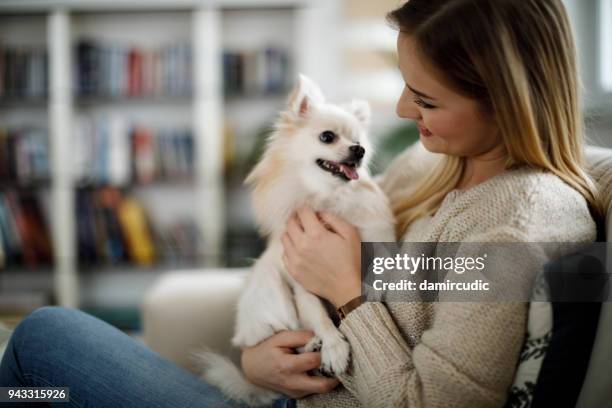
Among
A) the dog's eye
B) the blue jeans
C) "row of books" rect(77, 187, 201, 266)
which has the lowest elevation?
"row of books" rect(77, 187, 201, 266)

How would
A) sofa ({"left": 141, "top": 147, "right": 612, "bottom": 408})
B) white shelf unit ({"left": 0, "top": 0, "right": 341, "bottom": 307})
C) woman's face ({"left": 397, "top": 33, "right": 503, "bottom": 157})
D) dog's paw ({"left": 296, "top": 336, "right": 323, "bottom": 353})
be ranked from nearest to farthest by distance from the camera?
1. woman's face ({"left": 397, "top": 33, "right": 503, "bottom": 157})
2. dog's paw ({"left": 296, "top": 336, "right": 323, "bottom": 353})
3. sofa ({"left": 141, "top": 147, "right": 612, "bottom": 408})
4. white shelf unit ({"left": 0, "top": 0, "right": 341, "bottom": 307})

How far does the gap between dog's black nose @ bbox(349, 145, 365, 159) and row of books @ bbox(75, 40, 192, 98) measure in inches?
87.5

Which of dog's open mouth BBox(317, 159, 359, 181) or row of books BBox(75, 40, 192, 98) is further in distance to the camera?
row of books BBox(75, 40, 192, 98)

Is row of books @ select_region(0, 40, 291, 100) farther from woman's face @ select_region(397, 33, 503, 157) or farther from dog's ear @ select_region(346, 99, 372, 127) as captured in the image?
woman's face @ select_region(397, 33, 503, 157)

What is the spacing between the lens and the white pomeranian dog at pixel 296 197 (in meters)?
1.06

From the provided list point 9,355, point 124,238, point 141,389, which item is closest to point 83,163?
point 124,238

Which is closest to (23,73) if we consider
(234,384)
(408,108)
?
(234,384)

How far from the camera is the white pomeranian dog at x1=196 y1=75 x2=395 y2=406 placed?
1064 mm

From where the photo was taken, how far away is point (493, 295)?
74 centimetres

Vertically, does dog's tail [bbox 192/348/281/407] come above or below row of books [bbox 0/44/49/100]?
below

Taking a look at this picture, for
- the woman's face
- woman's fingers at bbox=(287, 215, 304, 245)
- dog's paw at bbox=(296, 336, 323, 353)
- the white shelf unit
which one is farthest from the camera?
the white shelf unit

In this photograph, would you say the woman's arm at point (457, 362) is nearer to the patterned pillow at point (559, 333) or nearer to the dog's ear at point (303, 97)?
the patterned pillow at point (559, 333)

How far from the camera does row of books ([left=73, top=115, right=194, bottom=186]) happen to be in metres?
3.12

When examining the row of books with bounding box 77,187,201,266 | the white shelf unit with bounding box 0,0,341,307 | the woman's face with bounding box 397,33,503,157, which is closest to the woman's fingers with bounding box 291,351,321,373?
the woman's face with bounding box 397,33,503,157
